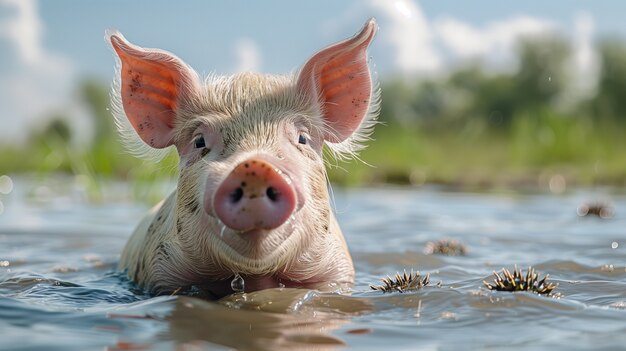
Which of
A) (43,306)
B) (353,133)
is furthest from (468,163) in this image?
(43,306)

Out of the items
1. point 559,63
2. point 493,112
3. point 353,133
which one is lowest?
point 353,133

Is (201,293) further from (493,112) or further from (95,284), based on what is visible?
(493,112)

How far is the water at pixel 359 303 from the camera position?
11.2 feet

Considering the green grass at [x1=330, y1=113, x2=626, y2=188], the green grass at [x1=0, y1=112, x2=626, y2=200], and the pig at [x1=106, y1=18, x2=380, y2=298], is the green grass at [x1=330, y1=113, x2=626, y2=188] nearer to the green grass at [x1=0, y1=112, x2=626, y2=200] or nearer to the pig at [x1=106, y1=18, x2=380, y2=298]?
the green grass at [x1=0, y1=112, x2=626, y2=200]

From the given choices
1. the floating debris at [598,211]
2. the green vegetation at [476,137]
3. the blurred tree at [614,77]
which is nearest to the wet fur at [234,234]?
the green vegetation at [476,137]

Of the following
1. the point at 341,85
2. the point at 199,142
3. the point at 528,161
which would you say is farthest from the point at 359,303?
the point at 528,161

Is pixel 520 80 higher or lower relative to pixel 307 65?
higher

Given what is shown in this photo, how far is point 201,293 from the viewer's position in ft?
14.8

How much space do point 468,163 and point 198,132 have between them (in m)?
20.1

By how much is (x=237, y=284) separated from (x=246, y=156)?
85 centimetres

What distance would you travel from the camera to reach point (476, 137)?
1086 inches

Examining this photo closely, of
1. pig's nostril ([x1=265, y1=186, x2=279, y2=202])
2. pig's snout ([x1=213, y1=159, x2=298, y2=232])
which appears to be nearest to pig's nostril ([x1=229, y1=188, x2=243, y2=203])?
pig's snout ([x1=213, y1=159, x2=298, y2=232])

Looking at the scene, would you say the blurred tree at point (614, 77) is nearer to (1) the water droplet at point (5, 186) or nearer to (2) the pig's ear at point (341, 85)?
(1) the water droplet at point (5, 186)

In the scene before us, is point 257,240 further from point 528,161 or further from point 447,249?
point 528,161
